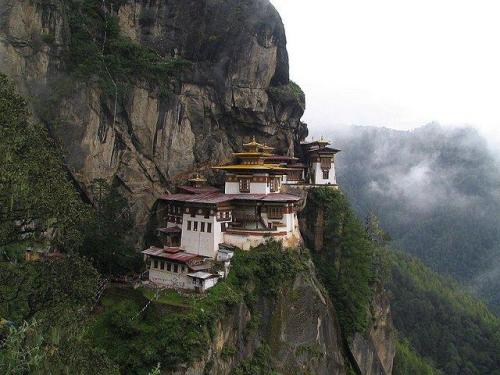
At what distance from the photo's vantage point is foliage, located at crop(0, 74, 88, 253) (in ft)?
41.2

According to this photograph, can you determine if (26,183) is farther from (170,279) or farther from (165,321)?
(170,279)

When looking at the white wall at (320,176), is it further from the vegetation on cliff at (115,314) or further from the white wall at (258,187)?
the vegetation on cliff at (115,314)

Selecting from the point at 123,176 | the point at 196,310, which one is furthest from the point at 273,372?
the point at 123,176

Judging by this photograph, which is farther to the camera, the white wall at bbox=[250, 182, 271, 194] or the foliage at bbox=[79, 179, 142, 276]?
the white wall at bbox=[250, 182, 271, 194]

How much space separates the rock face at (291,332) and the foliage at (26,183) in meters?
14.4

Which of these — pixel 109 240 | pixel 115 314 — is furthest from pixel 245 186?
pixel 115 314

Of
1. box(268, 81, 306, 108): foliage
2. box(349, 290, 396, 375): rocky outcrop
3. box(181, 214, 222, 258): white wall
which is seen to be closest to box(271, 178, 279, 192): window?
box(181, 214, 222, 258): white wall

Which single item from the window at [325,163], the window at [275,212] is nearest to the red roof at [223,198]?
the window at [275,212]

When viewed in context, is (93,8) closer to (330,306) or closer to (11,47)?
(11,47)

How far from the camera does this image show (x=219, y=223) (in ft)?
111

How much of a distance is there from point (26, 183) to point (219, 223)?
21471 millimetres

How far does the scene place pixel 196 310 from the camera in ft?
83.6

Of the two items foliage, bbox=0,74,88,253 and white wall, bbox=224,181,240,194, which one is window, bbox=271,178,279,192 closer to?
white wall, bbox=224,181,240,194

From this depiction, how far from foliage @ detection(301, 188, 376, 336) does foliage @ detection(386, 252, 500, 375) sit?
48288 millimetres
